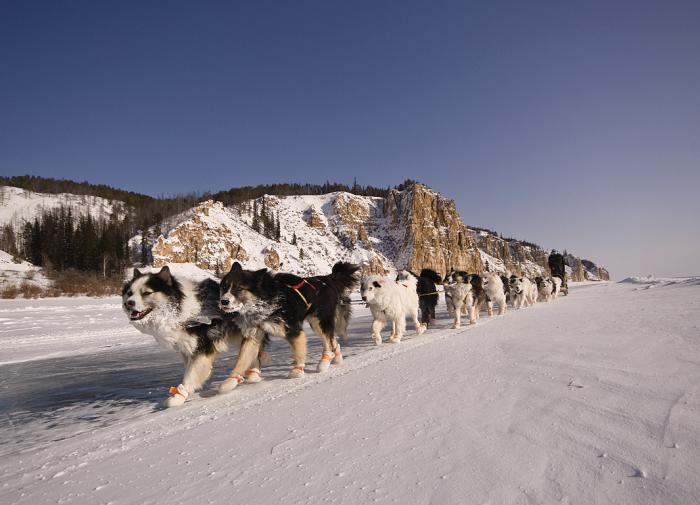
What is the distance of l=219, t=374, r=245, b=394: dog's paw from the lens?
15.4ft

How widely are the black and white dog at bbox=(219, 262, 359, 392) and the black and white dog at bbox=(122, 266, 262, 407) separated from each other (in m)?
0.30

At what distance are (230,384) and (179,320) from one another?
1.03 metres

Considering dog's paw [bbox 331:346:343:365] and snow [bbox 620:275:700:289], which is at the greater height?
snow [bbox 620:275:700:289]

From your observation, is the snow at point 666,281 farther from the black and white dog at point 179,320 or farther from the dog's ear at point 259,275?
the black and white dog at point 179,320

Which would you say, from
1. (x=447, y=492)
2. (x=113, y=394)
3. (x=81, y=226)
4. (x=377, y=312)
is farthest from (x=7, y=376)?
(x=81, y=226)

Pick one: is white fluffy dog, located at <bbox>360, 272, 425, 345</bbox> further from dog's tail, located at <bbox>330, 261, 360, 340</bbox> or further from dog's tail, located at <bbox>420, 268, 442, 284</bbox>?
dog's tail, located at <bbox>420, 268, 442, 284</bbox>

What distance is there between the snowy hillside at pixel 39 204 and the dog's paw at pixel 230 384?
123 meters

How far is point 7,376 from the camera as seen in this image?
7.19 meters

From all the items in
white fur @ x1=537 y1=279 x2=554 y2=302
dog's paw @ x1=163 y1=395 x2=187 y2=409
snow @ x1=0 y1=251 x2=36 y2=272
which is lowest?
dog's paw @ x1=163 y1=395 x2=187 y2=409

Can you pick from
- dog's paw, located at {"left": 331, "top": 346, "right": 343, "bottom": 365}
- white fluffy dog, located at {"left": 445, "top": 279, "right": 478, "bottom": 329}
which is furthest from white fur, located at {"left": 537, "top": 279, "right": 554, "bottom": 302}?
dog's paw, located at {"left": 331, "top": 346, "right": 343, "bottom": 365}

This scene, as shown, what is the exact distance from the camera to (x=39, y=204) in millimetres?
111312

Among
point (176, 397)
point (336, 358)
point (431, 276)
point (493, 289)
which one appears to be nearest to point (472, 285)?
point (431, 276)

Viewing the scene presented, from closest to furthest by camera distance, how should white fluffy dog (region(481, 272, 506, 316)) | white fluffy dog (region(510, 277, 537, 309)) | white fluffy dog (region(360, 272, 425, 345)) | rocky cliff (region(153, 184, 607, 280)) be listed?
white fluffy dog (region(360, 272, 425, 345))
white fluffy dog (region(481, 272, 506, 316))
white fluffy dog (region(510, 277, 537, 309))
rocky cliff (region(153, 184, 607, 280))

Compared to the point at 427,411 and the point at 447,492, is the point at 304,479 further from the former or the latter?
the point at 427,411
